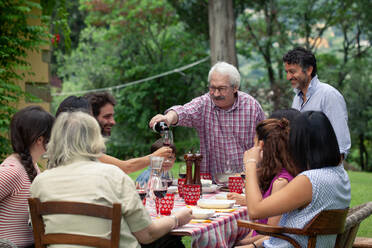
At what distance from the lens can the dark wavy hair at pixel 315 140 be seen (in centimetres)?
256

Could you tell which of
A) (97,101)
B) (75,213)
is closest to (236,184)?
(97,101)

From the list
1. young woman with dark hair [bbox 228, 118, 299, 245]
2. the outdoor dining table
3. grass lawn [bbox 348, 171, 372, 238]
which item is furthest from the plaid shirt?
grass lawn [bbox 348, 171, 372, 238]

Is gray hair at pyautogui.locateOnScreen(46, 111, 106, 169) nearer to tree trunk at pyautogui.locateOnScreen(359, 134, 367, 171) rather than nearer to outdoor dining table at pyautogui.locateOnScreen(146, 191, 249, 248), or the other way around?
outdoor dining table at pyautogui.locateOnScreen(146, 191, 249, 248)

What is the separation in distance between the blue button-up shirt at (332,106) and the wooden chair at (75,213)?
8.80 ft

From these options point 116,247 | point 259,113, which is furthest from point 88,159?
point 259,113

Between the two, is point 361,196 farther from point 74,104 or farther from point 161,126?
point 74,104

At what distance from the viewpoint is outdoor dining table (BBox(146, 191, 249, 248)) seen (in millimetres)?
2551

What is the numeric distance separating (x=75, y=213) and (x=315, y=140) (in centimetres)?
127

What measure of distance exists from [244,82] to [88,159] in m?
13.7

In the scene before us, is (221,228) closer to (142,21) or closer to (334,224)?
(334,224)

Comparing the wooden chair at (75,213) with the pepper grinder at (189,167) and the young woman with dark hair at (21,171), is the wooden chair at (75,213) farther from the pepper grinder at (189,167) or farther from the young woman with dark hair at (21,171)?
the pepper grinder at (189,167)

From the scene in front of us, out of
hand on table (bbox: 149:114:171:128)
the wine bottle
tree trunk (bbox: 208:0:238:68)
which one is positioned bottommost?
the wine bottle

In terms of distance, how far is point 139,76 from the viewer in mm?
17828

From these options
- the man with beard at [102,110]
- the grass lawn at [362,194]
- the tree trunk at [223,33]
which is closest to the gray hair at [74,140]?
the man with beard at [102,110]
